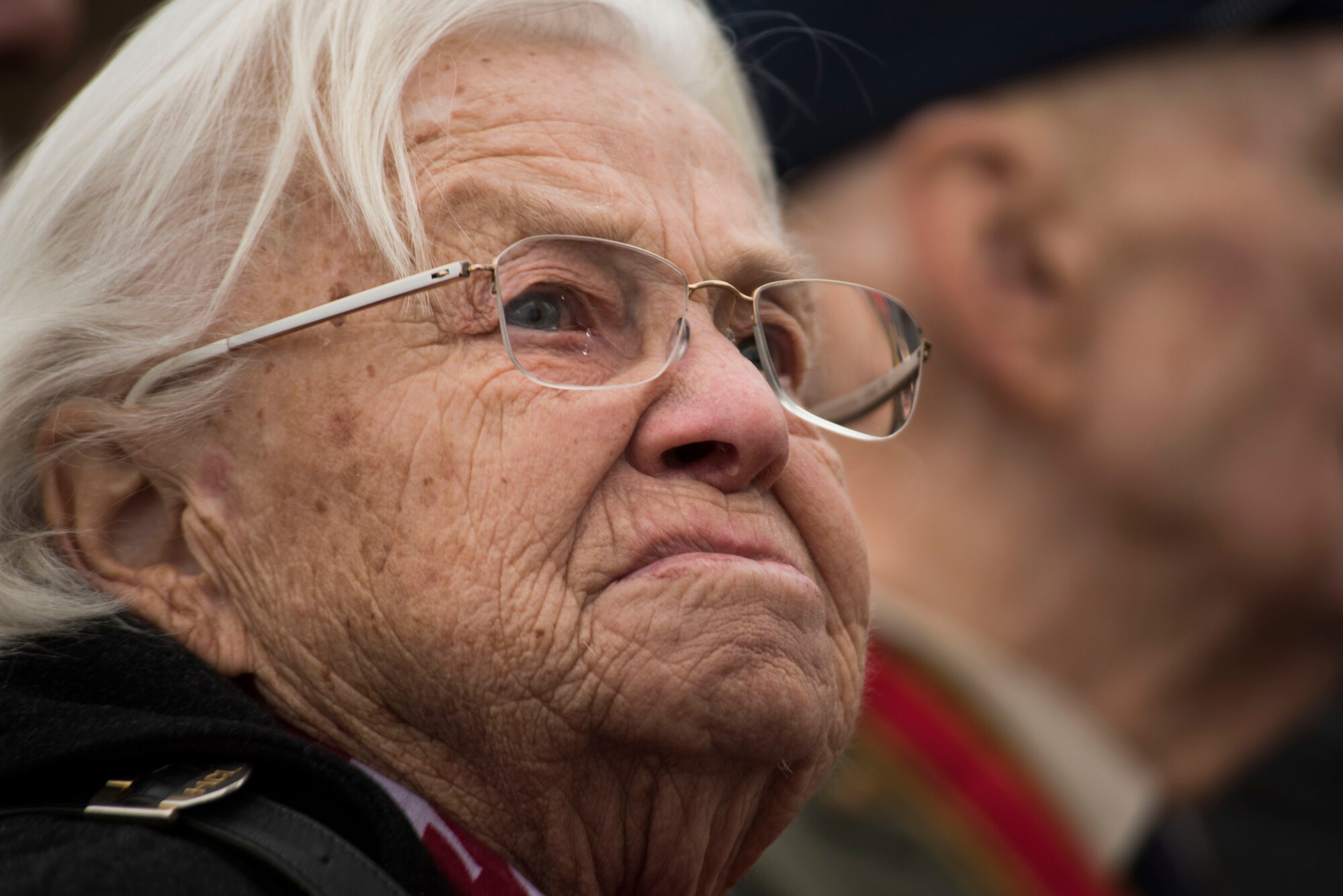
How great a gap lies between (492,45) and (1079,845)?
8.26 feet

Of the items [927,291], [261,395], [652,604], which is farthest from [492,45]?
[927,291]

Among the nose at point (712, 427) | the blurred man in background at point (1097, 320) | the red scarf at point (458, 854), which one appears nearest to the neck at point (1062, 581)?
the blurred man in background at point (1097, 320)

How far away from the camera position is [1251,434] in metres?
3.64

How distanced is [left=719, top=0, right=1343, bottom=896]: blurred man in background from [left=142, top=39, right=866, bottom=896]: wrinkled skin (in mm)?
1781

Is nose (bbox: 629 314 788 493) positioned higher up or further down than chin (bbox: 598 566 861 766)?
higher up

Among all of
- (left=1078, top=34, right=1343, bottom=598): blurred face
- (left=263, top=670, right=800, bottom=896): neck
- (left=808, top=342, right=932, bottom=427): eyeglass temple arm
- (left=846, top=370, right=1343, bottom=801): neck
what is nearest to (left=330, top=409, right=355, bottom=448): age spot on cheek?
(left=263, top=670, right=800, bottom=896): neck

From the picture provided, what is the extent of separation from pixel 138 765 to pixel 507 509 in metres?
0.51

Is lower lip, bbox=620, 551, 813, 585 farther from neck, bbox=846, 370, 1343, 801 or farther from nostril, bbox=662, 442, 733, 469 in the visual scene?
neck, bbox=846, 370, 1343, 801

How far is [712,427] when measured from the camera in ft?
5.57

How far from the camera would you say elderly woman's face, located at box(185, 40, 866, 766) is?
162cm

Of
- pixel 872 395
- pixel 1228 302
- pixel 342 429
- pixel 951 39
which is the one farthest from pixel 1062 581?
pixel 342 429

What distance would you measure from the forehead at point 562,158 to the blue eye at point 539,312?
0.07m

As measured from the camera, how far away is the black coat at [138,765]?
1.41 meters

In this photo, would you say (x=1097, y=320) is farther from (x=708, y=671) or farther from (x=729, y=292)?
(x=708, y=671)
